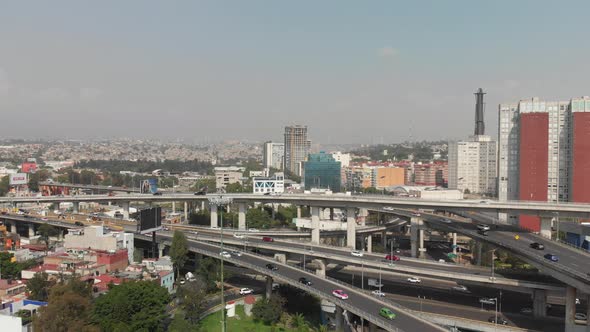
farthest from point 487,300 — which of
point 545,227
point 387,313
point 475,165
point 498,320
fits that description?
point 475,165

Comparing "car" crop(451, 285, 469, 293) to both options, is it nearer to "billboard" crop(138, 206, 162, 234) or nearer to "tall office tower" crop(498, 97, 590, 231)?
"tall office tower" crop(498, 97, 590, 231)

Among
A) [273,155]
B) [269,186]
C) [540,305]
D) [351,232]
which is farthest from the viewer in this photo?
[273,155]

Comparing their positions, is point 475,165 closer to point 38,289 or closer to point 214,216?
point 214,216

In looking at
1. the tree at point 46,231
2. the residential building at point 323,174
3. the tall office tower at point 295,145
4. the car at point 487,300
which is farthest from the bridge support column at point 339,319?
the tall office tower at point 295,145

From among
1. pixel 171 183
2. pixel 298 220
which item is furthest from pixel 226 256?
pixel 171 183

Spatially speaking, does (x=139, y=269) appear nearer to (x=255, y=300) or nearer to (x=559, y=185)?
(x=255, y=300)
